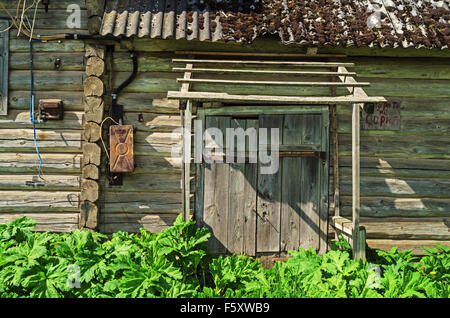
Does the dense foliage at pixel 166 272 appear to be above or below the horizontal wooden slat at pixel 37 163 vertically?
below

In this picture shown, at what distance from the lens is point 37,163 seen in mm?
5469

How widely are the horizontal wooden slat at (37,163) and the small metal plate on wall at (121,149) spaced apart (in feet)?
1.99

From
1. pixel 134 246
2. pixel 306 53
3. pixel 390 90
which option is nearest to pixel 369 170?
pixel 390 90

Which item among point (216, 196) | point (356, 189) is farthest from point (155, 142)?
point (356, 189)

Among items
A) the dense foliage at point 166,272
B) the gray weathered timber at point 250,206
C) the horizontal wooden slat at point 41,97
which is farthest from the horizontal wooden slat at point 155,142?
the dense foliage at point 166,272

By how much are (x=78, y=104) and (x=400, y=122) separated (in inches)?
190

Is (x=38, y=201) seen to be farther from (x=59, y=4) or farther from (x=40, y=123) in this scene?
(x=59, y=4)

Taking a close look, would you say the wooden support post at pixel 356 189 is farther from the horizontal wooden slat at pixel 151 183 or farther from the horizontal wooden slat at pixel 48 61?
the horizontal wooden slat at pixel 48 61

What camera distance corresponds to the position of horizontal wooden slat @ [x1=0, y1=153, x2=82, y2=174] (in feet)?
17.9

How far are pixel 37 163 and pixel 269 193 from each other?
3.43 metres

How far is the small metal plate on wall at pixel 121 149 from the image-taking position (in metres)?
5.25

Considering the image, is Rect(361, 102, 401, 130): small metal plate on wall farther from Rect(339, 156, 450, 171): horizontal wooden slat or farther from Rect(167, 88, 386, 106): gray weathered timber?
Rect(167, 88, 386, 106): gray weathered timber

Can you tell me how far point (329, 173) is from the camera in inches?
219
